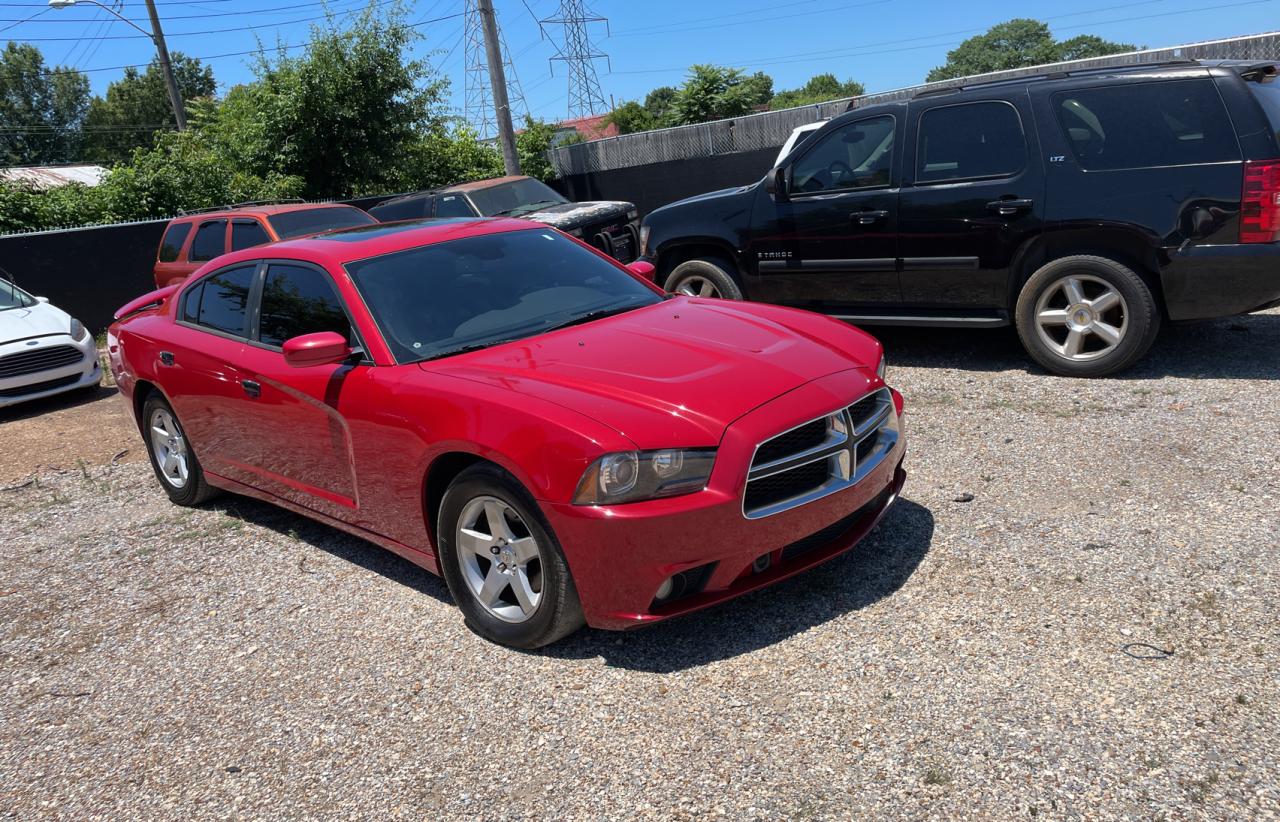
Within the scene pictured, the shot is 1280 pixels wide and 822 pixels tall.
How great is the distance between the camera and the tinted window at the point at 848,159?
7.11m

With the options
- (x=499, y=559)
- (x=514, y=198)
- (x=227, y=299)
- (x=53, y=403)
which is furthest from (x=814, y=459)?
(x=514, y=198)

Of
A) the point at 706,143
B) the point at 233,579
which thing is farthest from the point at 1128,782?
the point at 706,143

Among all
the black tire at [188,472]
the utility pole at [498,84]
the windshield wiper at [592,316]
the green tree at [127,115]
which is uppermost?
the green tree at [127,115]

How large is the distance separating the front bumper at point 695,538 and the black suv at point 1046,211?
356 cm

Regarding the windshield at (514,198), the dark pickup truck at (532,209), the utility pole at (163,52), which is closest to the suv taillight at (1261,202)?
the dark pickup truck at (532,209)

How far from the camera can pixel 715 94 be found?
33875 millimetres

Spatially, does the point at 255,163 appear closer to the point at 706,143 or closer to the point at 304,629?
the point at 706,143

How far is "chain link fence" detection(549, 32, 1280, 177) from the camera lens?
1215cm

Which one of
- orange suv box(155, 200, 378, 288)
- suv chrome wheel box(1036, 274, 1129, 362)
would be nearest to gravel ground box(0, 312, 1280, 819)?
suv chrome wheel box(1036, 274, 1129, 362)

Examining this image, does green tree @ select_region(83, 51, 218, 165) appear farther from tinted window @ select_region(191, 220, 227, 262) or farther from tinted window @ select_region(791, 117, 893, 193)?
tinted window @ select_region(791, 117, 893, 193)

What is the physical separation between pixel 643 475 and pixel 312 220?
979cm

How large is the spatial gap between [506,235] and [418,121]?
17028 mm

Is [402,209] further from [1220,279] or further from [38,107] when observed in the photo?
[38,107]

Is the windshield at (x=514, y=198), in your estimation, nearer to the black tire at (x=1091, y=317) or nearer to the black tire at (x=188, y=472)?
the black tire at (x=188, y=472)
